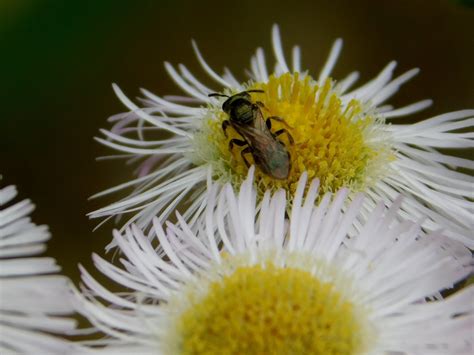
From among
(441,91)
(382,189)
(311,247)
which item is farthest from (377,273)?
(441,91)

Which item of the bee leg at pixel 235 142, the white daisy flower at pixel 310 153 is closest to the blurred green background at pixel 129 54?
the white daisy flower at pixel 310 153

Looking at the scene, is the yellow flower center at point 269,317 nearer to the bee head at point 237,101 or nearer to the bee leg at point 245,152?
the bee leg at point 245,152

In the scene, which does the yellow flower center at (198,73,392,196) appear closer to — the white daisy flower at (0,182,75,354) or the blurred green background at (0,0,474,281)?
the white daisy flower at (0,182,75,354)

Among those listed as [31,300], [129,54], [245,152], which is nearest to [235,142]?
[245,152]

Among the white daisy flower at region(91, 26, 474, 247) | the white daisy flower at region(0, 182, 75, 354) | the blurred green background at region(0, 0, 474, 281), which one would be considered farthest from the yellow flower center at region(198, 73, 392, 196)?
the blurred green background at region(0, 0, 474, 281)

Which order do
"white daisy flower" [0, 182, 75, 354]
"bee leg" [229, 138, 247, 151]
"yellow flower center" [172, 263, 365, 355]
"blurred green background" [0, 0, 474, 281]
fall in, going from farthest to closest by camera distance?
"blurred green background" [0, 0, 474, 281]
"bee leg" [229, 138, 247, 151]
"yellow flower center" [172, 263, 365, 355]
"white daisy flower" [0, 182, 75, 354]

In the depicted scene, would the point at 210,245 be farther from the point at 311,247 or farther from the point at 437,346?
the point at 437,346
